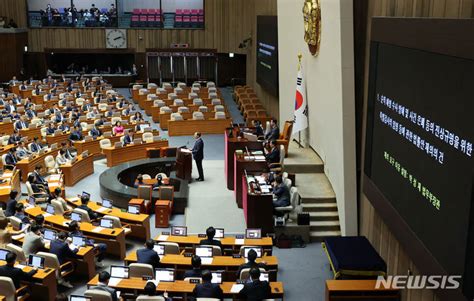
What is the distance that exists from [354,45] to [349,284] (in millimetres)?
5007

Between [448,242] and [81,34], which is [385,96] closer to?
[448,242]

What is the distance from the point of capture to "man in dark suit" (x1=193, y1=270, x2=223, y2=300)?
29.4 ft

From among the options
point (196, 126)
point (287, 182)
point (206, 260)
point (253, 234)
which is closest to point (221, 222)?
point (287, 182)

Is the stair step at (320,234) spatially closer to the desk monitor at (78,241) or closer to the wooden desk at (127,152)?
the desk monitor at (78,241)

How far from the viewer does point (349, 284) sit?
31.9ft

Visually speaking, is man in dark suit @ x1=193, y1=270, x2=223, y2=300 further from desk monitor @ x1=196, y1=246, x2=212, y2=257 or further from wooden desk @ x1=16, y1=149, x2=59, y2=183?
wooden desk @ x1=16, y1=149, x2=59, y2=183

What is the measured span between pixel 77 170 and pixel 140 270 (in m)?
8.80

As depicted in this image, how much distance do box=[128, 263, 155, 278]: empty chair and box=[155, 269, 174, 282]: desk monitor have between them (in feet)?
0.41

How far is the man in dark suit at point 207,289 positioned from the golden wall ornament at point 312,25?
7.90 meters

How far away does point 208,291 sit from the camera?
898cm

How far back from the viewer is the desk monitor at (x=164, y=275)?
9.84 metres

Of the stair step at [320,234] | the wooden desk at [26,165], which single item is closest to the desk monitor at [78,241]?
the stair step at [320,234]

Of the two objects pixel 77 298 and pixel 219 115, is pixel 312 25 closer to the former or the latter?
pixel 77 298

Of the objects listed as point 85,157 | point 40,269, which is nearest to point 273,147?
point 85,157
